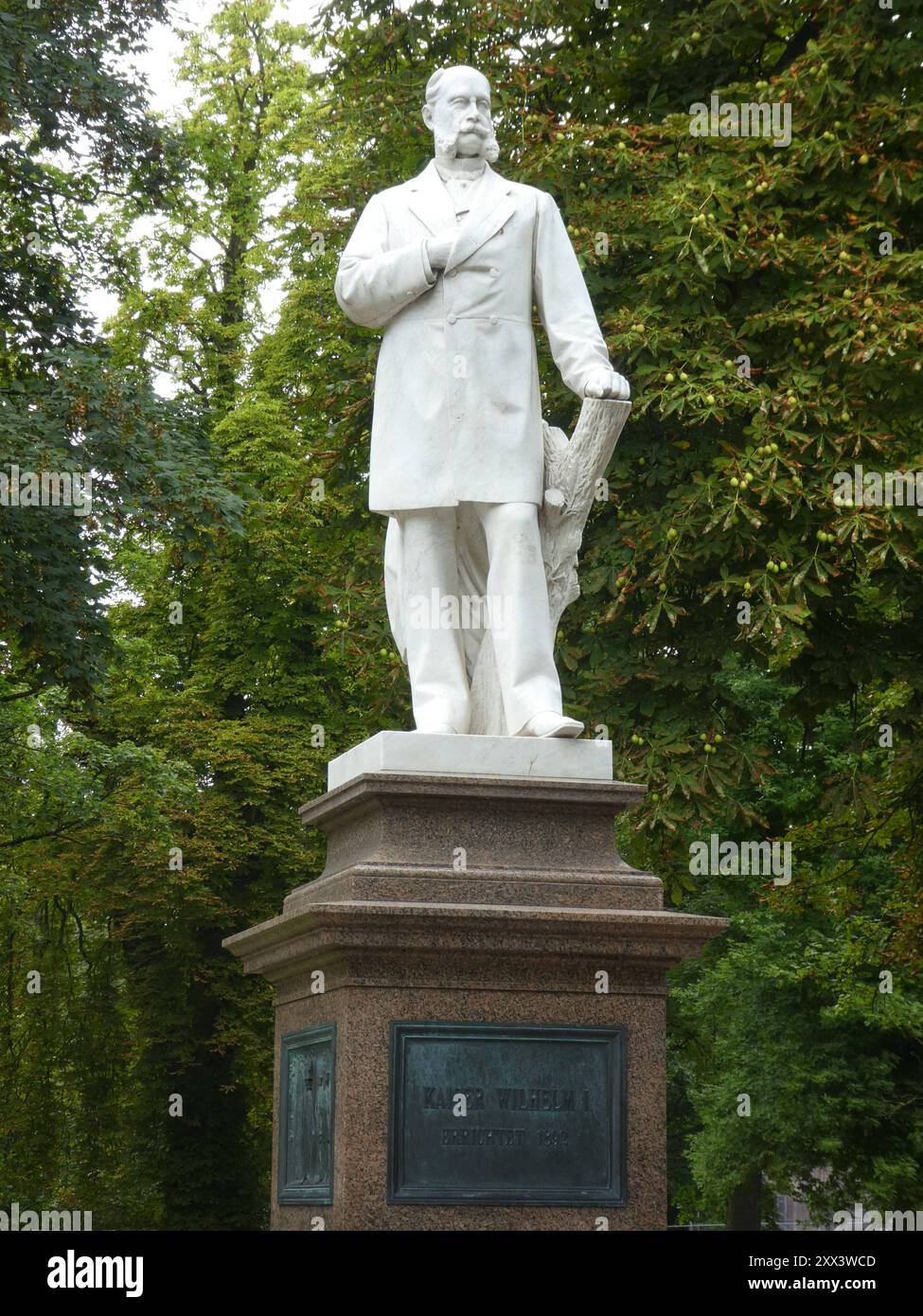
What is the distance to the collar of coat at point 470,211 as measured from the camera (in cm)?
816

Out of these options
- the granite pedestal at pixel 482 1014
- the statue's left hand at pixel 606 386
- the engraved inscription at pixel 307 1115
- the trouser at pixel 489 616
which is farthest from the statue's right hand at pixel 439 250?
the engraved inscription at pixel 307 1115

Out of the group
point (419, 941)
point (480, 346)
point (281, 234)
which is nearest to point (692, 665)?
point (480, 346)

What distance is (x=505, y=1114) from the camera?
7.02 m

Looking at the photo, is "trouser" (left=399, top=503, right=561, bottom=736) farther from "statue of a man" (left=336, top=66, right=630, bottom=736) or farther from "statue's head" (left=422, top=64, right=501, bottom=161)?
"statue's head" (left=422, top=64, right=501, bottom=161)

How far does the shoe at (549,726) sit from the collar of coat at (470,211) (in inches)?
71.6

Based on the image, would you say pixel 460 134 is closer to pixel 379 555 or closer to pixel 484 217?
pixel 484 217

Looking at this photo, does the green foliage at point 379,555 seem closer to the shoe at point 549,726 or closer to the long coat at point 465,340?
the long coat at point 465,340

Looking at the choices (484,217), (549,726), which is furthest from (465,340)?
(549,726)

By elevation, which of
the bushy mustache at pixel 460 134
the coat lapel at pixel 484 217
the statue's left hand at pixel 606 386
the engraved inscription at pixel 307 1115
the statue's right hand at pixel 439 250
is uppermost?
the bushy mustache at pixel 460 134

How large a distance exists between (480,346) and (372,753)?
1.70 metres

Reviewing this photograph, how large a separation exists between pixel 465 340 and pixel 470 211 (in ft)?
1.80

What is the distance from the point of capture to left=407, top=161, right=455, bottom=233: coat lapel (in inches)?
327
